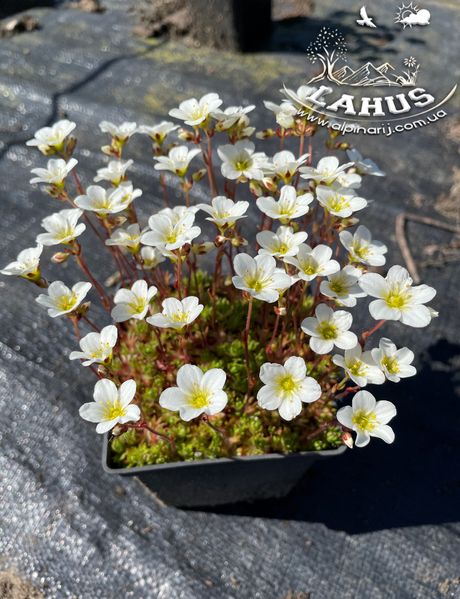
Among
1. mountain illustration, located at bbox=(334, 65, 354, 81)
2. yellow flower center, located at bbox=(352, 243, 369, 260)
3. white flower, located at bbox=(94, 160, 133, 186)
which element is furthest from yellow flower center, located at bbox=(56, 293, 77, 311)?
mountain illustration, located at bbox=(334, 65, 354, 81)

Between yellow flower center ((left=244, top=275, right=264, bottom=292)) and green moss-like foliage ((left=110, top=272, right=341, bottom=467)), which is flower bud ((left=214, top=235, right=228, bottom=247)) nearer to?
Result: yellow flower center ((left=244, top=275, right=264, bottom=292))

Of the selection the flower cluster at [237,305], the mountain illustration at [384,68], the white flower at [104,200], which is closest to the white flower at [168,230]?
the flower cluster at [237,305]

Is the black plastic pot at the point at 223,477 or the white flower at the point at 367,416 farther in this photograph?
the black plastic pot at the point at 223,477

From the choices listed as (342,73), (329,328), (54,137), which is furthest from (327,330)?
(342,73)

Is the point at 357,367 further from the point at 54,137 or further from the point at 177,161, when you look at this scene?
the point at 54,137

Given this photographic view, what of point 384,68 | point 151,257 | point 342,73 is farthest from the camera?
point 384,68

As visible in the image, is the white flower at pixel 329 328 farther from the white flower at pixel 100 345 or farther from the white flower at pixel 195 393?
the white flower at pixel 100 345

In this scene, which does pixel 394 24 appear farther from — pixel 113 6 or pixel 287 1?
pixel 113 6
